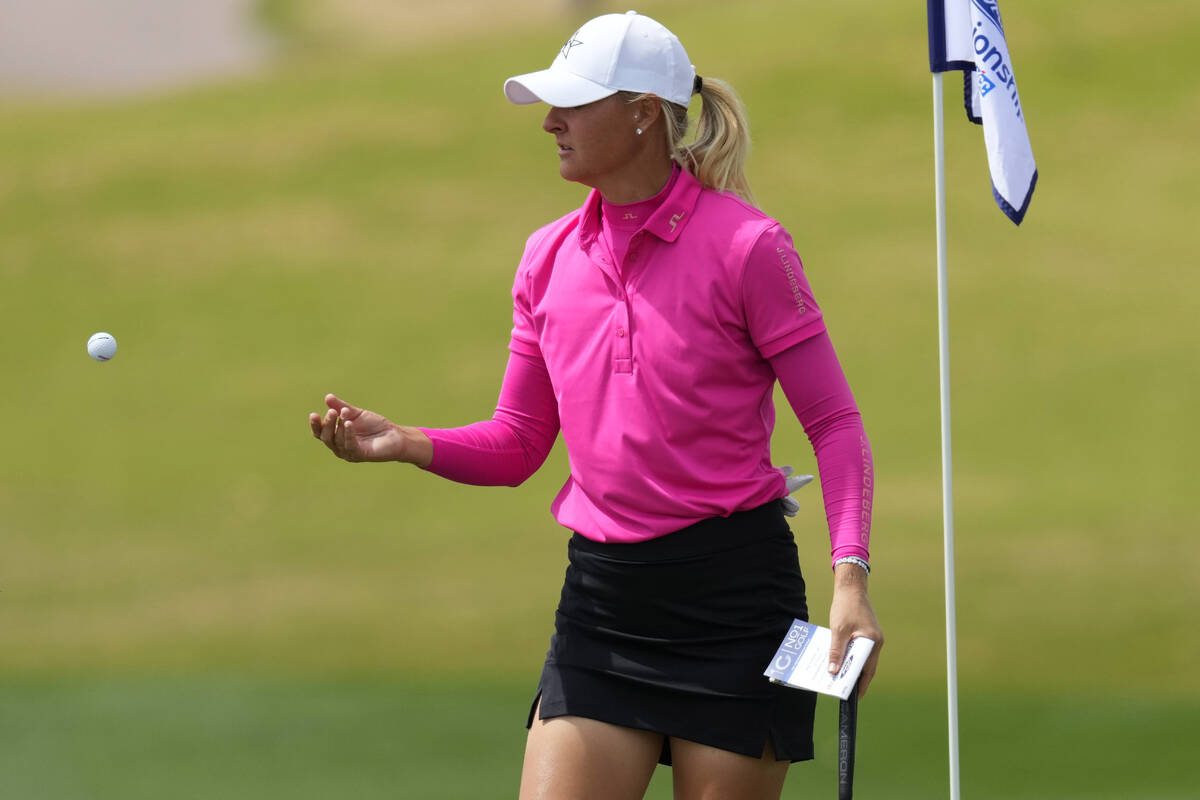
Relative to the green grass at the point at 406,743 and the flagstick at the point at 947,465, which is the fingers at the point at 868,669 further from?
the green grass at the point at 406,743

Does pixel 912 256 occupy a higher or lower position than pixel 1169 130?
lower

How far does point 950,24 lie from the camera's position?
3199 mm

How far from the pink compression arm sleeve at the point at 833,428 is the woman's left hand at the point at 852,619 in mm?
52

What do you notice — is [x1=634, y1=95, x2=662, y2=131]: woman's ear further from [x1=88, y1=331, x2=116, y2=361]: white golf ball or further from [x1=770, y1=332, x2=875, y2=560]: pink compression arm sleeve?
[x1=88, y1=331, x2=116, y2=361]: white golf ball

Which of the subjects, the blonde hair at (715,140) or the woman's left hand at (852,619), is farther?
the blonde hair at (715,140)

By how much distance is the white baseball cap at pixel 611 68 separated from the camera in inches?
101

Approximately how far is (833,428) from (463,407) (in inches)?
230

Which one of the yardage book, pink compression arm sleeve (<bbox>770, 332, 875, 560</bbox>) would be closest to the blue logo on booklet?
the yardage book

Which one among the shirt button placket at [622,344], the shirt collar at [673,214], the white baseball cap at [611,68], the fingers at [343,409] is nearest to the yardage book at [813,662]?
the shirt button placket at [622,344]

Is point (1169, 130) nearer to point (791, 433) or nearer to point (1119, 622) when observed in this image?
point (791, 433)

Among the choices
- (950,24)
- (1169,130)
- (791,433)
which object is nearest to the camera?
(950,24)

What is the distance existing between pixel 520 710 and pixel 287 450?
248 centimetres

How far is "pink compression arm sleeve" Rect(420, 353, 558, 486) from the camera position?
2779 mm

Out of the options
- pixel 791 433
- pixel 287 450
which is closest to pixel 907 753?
pixel 791 433
